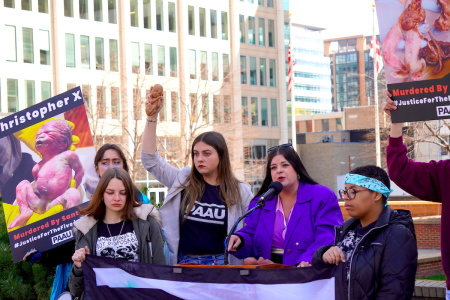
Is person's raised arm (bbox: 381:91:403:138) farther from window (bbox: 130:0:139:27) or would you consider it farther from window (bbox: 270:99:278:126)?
window (bbox: 270:99:278:126)

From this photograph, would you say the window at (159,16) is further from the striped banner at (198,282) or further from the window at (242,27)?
the striped banner at (198,282)

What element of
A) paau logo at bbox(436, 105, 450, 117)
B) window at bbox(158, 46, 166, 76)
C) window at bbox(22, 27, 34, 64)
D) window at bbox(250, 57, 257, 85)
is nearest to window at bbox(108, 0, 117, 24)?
window at bbox(158, 46, 166, 76)

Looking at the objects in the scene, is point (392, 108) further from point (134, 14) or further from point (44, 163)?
point (134, 14)

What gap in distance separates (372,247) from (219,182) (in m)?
2.12

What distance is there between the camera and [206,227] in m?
6.30

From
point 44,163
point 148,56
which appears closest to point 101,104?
point 148,56

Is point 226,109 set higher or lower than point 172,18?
lower

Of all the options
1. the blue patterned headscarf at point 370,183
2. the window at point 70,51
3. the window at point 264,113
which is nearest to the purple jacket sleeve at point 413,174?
the blue patterned headscarf at point 370,183

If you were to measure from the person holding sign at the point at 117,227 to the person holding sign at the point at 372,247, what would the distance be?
1.68 meters

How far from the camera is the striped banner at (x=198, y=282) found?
491cm

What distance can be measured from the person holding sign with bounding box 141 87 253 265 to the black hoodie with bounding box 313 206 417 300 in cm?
173

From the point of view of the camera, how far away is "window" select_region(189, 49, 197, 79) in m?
60.6

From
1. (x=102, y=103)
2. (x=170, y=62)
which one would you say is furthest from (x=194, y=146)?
(x=170, y=62)

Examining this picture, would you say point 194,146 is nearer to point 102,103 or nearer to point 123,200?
point 123,200
